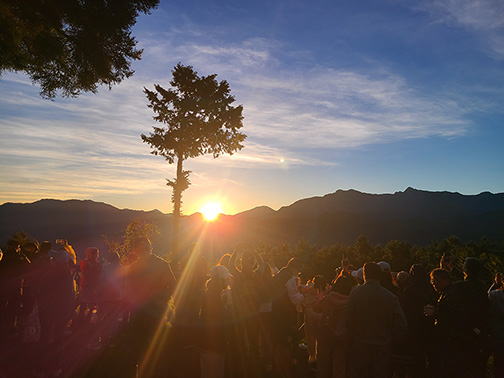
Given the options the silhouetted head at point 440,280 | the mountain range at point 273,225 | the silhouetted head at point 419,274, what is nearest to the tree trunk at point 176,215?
the silhouetted head at point 419,274

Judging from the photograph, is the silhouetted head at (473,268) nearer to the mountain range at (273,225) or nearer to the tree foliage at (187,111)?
the tree foliage at (187,111)

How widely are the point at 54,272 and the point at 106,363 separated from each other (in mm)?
2332

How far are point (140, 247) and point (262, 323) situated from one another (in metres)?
2.24

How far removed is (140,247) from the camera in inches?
220

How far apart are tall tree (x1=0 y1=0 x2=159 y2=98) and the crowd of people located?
329 centimetres

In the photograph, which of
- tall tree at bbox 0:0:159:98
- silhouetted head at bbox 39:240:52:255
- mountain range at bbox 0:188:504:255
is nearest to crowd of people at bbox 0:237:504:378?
silhouetted head at bbox 39:240:52:255

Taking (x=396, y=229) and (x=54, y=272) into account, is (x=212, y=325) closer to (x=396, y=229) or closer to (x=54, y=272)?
A: (x=54, y=272)

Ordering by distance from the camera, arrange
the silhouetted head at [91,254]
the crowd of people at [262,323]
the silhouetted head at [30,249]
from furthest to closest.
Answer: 1. the silhouetted head at [91,254]
2. the silhouetted head at [30,249]
3. the crowd of people at [262,323]

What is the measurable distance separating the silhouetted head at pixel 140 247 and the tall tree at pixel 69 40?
152 inches

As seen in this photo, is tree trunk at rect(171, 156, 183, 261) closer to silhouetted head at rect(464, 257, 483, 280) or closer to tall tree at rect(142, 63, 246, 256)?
tall tree at rect(142, 63, 246, 256)

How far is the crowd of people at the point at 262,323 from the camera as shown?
534 cm

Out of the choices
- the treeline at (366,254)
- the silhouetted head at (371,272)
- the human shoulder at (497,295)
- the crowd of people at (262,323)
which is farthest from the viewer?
the treeline at (366,254)

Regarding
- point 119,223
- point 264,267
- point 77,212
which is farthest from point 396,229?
point 264,267

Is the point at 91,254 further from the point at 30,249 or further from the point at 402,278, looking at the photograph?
the point at 402,278
